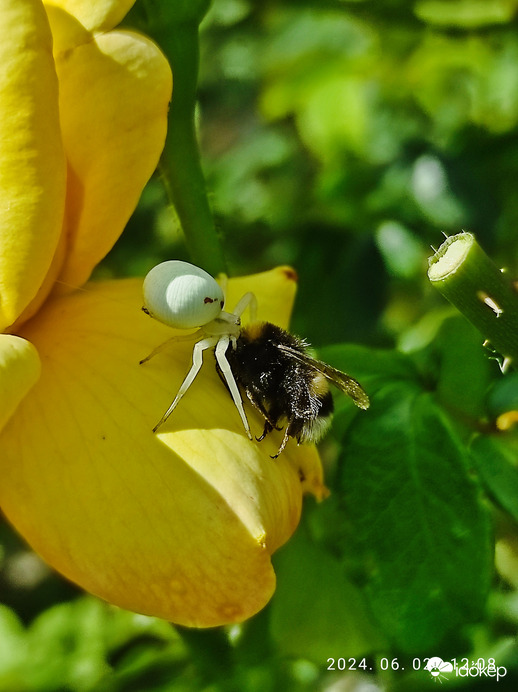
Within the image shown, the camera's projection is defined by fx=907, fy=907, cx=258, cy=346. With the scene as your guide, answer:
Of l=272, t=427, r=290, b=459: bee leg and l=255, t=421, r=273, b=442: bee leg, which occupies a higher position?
l=255, t=421, r=273, b=442: bee leg

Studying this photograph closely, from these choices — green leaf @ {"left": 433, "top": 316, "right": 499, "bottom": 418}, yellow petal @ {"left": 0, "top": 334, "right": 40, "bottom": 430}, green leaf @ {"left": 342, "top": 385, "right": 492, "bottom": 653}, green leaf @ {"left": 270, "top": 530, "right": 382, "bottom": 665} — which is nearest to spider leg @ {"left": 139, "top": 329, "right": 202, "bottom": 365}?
yellow petal @ {"left": 0, "top": 334, "right": 40, "bottom": 430}

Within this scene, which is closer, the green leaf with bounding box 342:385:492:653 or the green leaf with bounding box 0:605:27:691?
the green leaf with bounding box 342:385:492:653

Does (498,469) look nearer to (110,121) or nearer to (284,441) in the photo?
(284,441)

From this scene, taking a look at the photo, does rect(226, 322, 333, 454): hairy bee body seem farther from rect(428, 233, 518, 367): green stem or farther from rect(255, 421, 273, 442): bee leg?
rect(428, 233, 518, 367): green stem

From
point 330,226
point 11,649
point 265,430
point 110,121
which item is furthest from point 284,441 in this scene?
point 330,226

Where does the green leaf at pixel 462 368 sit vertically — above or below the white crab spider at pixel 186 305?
below

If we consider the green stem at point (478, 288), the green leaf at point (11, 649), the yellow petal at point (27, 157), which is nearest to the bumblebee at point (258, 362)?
the yellow petal at point (27, 157)

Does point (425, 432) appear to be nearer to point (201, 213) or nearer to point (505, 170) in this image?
point (201, 213)

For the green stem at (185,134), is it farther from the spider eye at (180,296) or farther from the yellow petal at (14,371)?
the yellow petal at (14,371)
